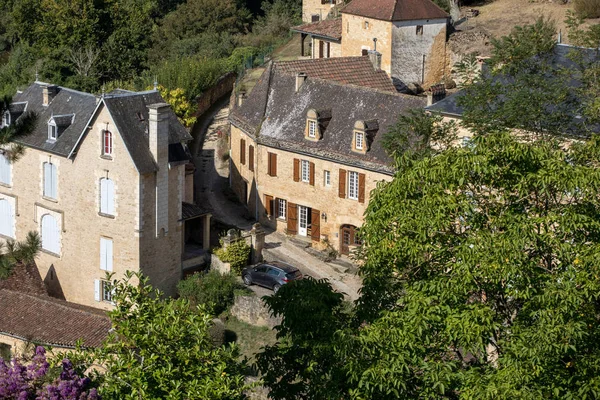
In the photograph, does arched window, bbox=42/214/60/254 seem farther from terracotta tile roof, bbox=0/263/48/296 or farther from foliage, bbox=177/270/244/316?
foliage, bbox=177/270/244/316

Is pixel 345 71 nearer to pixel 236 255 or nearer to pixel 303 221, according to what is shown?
pixel 303 221

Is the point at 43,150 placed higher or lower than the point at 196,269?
higher

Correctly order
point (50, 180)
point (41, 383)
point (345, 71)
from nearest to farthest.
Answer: point (41, 383), point (50, 180), point (345, 71)

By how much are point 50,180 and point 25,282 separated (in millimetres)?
4104

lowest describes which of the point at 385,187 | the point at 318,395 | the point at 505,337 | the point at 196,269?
the point at 196,269

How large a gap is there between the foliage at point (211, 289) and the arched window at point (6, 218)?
8380 mm

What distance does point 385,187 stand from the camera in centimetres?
2727

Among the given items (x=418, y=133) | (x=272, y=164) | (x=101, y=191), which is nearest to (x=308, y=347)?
(x=418, y=133)

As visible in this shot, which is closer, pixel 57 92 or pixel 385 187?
pixel 385 187

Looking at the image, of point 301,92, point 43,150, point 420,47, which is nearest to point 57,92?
point 43,150

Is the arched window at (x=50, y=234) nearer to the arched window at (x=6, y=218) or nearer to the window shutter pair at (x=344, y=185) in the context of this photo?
the arched window at (x=6, y=218)

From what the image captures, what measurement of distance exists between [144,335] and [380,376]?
571 centimetres

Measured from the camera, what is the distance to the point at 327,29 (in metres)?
67.0

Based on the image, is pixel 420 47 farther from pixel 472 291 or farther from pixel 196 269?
pixel 472 291
